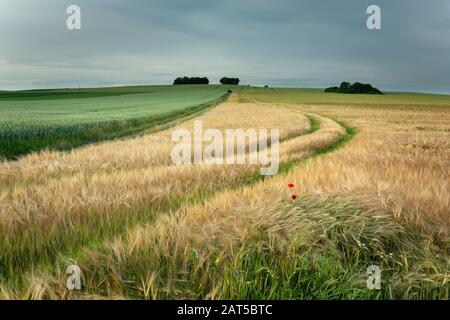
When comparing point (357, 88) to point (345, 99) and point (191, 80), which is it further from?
point (191, 80)

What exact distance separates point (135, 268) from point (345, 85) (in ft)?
460

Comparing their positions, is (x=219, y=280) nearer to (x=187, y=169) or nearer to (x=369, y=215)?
(x=369, y=215)

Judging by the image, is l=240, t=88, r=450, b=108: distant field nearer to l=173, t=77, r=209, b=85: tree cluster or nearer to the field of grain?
l=173, t=77, r=209, b=85: tree cluster

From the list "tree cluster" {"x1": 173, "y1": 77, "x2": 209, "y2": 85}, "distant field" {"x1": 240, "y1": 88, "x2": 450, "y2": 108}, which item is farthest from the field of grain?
"tree cluster" {"x1": 173, "y1": 77, "x2": 209, "y2": 85}

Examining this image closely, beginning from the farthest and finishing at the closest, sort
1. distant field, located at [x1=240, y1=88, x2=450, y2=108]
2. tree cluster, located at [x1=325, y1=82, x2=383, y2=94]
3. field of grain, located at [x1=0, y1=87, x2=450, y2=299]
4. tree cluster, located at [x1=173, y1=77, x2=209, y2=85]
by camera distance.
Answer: tree cluster, located at [x1=173, y1=77, x2=209, y2=85] → tree cluster, located at [x1=325, y1=82, x2=383, y2=94] → distant field, located at [x1=240, y1=88, x2=450, y2=108] → field of grain, located at [x1=0, y1=87, x2=450, y2=299]

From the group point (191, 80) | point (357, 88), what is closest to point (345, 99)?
point (357, 88)

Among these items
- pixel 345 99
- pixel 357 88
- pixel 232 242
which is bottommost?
pixel 232 242

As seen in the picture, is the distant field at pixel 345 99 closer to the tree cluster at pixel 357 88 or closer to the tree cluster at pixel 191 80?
the tree cluster at pixel 357 88

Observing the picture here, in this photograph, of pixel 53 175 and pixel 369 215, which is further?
pixel 53 175

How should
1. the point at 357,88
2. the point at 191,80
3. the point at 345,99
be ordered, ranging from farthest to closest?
the point at 191,80 → the point at 357,88 → the point at 345,99

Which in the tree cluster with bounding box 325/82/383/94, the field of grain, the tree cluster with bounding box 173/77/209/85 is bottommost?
the field of grain
